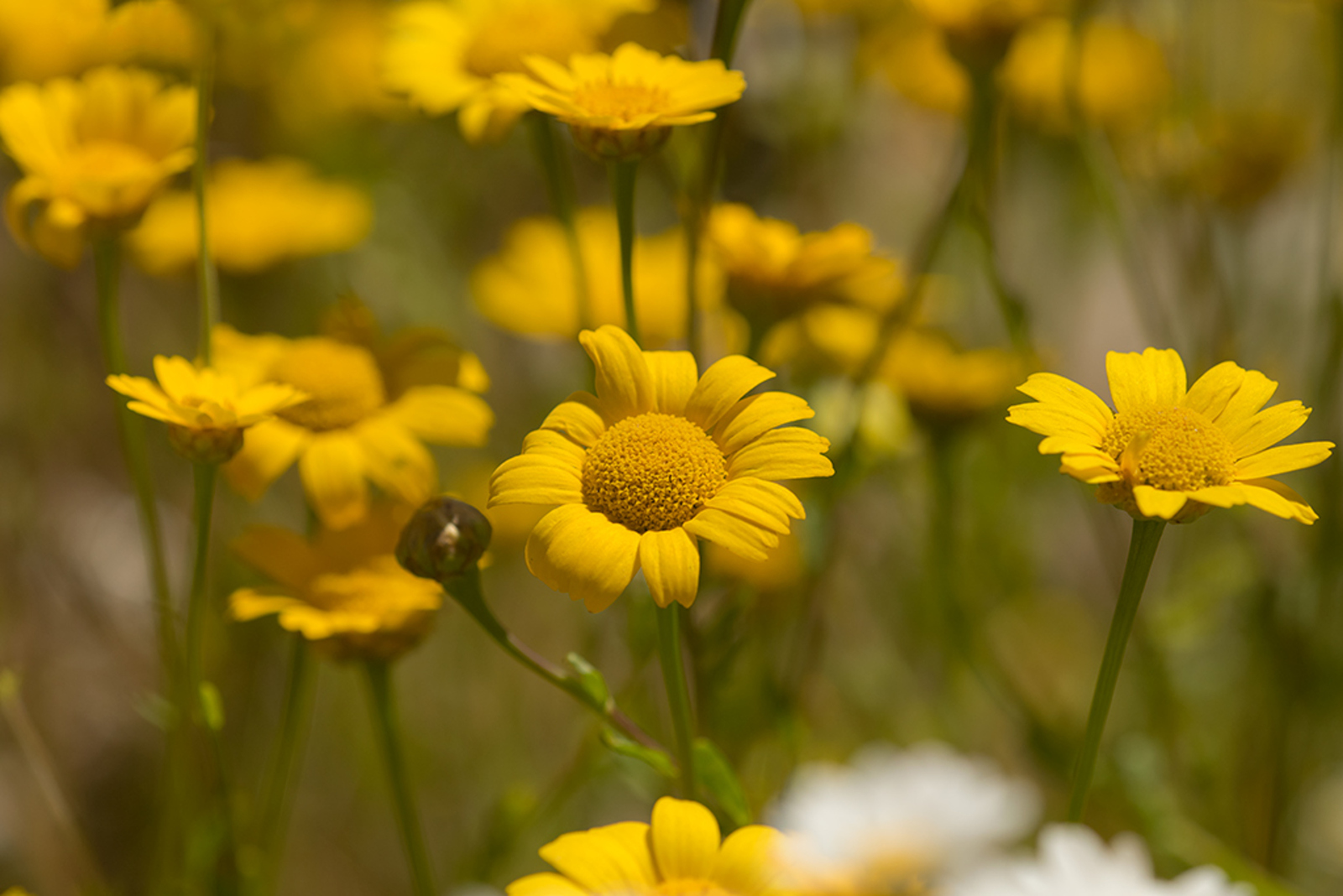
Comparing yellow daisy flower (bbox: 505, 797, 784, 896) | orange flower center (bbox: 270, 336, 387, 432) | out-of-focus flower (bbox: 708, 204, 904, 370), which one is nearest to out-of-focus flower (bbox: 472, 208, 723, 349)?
out-of-focus flower (bbox: 708, 204, 904, 370)

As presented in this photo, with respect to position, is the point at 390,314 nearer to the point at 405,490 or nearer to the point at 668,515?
the point at 405,490

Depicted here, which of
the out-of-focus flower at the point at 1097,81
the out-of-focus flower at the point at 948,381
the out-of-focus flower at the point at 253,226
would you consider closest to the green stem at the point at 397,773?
the out-of-focus flower at the point at 948,381

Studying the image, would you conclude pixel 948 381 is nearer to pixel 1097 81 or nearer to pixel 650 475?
pixel 650 475

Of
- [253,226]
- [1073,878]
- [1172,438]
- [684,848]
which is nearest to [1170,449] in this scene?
[1172,438]

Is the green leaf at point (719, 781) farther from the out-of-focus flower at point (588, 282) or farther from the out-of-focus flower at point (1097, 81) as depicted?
the out-of-focus flower at point (1097, 81)

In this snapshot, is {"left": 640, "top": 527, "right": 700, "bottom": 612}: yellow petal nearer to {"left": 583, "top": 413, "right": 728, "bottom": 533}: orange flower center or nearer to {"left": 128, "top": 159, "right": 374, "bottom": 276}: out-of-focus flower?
{"left": 583, "top": 413, "right": 728, "bottom": 533}: orange flower center

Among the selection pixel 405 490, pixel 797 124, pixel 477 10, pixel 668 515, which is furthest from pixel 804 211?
pixel 668 515
